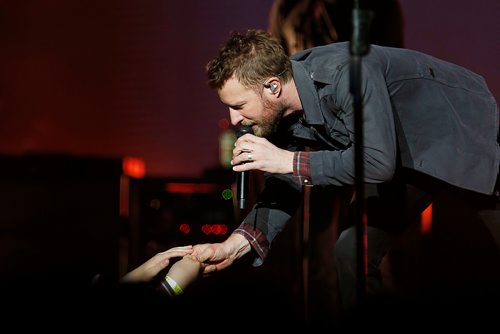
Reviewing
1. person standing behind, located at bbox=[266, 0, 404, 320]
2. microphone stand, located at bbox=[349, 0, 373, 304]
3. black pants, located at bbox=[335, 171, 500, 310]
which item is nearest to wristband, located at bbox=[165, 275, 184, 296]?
microphone stand, located at bbox=[349, 0, 373, 304]

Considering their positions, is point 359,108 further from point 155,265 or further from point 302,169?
point 155,265

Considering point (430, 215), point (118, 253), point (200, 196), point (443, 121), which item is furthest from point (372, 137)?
point (200, 196)

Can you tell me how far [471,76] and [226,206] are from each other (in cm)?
432

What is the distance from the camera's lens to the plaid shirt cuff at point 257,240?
2166 millimetres

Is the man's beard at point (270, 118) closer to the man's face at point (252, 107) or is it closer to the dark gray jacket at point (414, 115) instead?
the man's face at point (252, 107)

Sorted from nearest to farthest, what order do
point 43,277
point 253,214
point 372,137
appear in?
point 43,277 → point 372,137 → point 253,214

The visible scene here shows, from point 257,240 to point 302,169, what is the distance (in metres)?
0.47

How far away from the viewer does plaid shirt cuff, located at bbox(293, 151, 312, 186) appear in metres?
1.83

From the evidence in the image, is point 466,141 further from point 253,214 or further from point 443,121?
point 253,214

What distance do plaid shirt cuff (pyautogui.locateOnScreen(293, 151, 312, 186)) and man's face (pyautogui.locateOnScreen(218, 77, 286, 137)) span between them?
0.29 m

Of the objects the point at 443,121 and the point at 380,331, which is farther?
the point at 443,121

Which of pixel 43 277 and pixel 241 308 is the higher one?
pixel 43 277

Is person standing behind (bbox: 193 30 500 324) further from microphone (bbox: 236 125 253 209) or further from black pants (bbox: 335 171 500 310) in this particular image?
black pants (bbox: 335 171 500 310)

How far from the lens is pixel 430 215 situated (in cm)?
381
